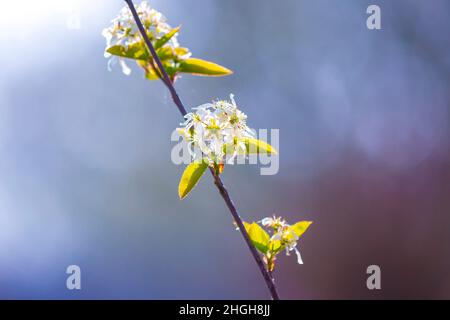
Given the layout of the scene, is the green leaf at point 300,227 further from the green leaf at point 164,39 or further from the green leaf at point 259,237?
the green leaf at point 164,39

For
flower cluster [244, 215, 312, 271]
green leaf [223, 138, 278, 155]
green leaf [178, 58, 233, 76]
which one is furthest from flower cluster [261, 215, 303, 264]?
green leaf [178, 58, 233, 76]

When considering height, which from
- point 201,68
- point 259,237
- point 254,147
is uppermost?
point 201,68

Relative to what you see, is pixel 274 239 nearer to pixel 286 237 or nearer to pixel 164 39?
pixel 286 237

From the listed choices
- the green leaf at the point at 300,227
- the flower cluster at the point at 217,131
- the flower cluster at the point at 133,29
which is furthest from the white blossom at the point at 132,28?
the green leaf at the point at 300,227

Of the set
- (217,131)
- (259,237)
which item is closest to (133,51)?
(217,131)

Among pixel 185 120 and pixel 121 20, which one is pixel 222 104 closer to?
pixel 185 120

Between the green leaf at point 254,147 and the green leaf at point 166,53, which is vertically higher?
the green leaf at point 166,53
